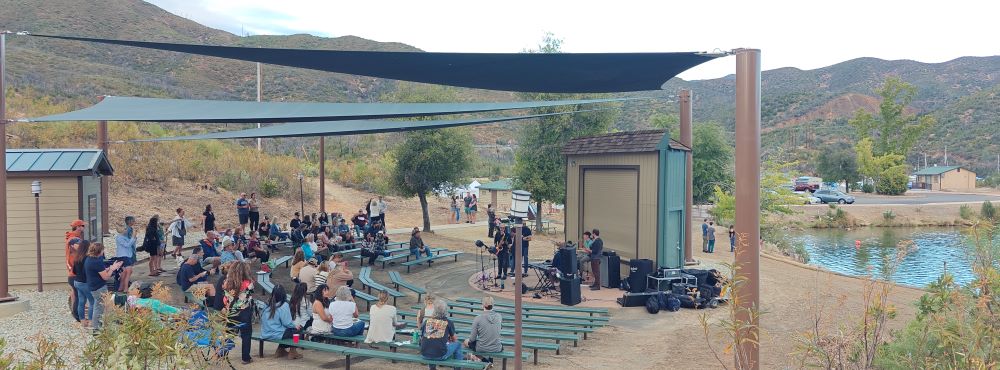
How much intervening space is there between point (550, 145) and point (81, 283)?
1545 cm

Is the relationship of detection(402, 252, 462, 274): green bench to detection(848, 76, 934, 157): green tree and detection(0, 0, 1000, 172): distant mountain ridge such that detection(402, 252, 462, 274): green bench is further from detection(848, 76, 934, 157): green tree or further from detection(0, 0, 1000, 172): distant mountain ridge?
detection(848, 76, 934, 157): green tree

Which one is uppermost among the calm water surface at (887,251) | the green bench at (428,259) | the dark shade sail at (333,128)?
the dark shade sail at (333,128)

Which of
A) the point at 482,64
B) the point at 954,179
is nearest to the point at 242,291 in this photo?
the point at 482,64

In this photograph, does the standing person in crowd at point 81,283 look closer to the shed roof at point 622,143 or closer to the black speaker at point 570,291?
the black speaker at point 570,291

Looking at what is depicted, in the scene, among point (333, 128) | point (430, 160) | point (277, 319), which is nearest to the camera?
point (277, 319)

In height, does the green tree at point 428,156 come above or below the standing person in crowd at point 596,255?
above

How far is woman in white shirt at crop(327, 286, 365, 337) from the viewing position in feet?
24.0

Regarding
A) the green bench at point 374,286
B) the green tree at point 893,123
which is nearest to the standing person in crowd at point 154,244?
the green bench at point 374,286

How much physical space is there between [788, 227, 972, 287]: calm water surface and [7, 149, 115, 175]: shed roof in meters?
17.3

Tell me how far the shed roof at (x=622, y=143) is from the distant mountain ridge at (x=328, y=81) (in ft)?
90.2

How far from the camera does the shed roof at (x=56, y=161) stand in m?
10.8

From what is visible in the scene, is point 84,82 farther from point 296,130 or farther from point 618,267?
point 618,267

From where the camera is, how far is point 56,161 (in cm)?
1106

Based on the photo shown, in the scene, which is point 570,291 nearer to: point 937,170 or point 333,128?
point 333,128
